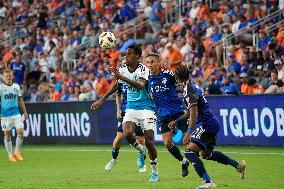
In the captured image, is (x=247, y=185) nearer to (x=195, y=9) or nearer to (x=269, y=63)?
(x=269, y=63)

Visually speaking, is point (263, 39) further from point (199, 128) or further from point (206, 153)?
point (199, 128)

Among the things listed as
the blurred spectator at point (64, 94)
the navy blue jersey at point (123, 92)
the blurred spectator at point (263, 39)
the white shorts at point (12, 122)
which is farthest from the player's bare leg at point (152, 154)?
the blurred spectator at point (64, 94)

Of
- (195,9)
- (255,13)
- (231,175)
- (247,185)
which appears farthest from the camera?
(195,9)

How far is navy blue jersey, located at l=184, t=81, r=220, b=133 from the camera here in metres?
13.5

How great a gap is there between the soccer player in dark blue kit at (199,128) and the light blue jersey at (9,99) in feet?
29.9

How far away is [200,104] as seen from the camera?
45.1 feet

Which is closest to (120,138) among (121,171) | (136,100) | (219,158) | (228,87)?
(121,171)

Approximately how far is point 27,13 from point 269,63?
17.7 metres

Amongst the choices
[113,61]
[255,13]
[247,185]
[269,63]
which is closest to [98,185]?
[247,185]

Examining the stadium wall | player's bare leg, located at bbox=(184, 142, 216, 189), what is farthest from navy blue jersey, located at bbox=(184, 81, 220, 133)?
the stadium wall

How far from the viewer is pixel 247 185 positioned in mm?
14078

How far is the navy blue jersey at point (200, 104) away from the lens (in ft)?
44.2

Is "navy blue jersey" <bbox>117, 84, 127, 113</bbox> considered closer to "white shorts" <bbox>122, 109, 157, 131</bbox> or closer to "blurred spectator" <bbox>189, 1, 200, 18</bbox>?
"white shorts" <bbox>122, 109, 157, 131</bbox>

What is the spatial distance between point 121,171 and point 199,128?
4306 mm
